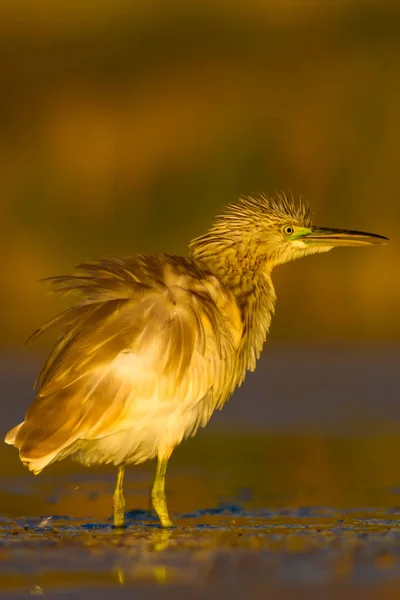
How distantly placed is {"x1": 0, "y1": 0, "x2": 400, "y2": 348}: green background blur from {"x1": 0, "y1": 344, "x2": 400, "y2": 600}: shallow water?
4.45 m

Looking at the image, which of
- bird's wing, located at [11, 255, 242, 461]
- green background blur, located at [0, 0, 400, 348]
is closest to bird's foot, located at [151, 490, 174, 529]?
bird's wing, located at [11, 255, 242, 461]

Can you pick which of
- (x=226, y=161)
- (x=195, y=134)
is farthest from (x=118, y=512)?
(x=195, y=134)

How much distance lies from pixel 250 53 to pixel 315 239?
1817 centimetres

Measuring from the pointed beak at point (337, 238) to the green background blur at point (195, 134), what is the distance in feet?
23.8

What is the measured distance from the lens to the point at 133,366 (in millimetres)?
7711

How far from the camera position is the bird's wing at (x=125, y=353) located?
7562mm

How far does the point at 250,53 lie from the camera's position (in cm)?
2697

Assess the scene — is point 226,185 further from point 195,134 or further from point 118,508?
point 118,508

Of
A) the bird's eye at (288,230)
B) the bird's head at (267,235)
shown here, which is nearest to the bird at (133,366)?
A: the bird's head at (267,235)

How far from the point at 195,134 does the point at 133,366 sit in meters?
16.3

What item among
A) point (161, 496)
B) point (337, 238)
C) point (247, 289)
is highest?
point (337, 238)

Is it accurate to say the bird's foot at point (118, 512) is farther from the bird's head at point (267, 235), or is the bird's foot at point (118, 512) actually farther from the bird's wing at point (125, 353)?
the bird's head at point (267, 235)

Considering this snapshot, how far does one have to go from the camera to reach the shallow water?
613 centimetres

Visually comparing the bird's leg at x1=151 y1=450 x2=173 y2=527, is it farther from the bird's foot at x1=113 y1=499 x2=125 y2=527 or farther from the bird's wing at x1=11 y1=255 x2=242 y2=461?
the bird's wing at x1=11 y1=255 x2=242 y2=461
